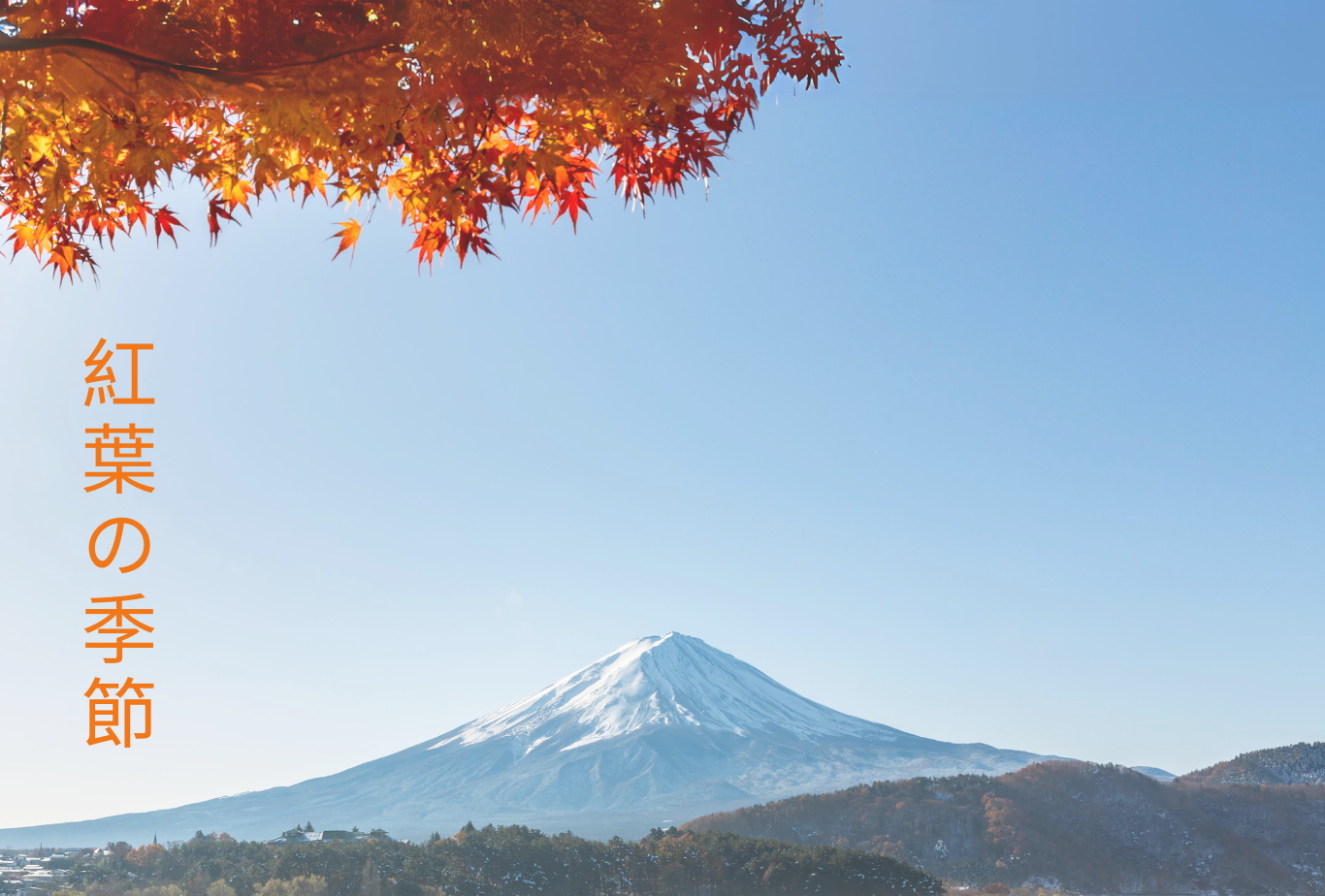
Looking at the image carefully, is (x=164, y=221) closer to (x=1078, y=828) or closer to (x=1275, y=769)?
(x=1078, y=828)

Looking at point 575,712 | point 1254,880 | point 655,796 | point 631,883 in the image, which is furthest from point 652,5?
point 575,712

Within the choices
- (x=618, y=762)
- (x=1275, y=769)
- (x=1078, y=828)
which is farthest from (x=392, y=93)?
(x=618, y=762)

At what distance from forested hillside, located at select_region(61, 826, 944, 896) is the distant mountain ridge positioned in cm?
2999

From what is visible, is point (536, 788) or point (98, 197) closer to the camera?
point (98, 197)

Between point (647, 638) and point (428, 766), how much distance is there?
41559 millimetres

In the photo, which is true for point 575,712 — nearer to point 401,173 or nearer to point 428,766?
point 428,766

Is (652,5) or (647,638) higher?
(647,638)

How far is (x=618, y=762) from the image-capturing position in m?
114

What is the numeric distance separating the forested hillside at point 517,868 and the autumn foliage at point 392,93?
15406 mm

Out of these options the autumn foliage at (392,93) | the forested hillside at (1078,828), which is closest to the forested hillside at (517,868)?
the forested hillside at (1078,828)

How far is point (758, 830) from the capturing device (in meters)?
31.2

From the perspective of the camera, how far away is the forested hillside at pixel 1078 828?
3145 centimetres

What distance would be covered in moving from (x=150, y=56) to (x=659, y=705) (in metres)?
131

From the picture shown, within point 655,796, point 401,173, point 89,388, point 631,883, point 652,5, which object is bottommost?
point 655,796
